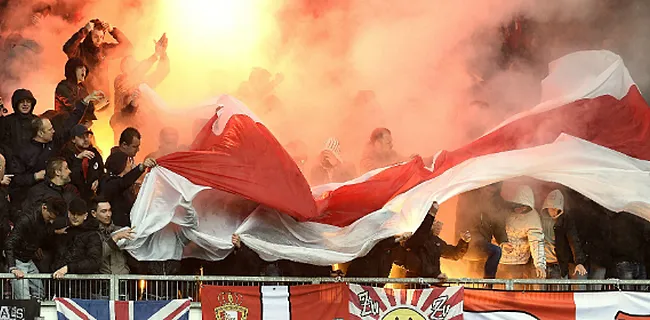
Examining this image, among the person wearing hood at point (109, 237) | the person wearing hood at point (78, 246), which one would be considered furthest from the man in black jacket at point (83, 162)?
the person wearing hood at point (78, 246)

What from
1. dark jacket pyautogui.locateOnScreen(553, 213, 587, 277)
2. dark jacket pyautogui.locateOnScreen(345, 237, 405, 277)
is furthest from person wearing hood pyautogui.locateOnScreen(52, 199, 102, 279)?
dark jacket pyautogui.locateOnScreen(553, 213, 587, 277)

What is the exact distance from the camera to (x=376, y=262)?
11172 millimetres

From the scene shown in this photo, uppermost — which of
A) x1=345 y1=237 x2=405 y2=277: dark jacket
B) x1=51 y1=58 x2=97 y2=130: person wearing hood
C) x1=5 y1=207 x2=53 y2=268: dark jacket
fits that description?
x1=51 y1=58 x2=97 y2=130: person wearing hood

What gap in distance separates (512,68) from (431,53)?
96 centimetres

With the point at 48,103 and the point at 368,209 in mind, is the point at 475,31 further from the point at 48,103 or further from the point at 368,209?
the point at 48,103

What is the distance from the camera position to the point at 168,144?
465 inches

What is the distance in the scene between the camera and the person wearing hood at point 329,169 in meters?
12.2

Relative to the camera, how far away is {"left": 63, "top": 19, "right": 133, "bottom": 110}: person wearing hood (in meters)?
12.7

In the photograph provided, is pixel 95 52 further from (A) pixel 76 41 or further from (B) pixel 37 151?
(B) pixel 37 151

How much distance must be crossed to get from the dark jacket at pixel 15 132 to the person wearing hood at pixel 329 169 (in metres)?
2.89

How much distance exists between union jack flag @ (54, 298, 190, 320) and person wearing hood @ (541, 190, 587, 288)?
147 inches

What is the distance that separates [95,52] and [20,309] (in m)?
3.86

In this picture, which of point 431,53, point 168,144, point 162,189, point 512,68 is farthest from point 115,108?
point 512,68

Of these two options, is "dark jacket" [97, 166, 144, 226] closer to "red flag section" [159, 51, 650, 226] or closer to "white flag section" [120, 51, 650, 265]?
"white flag section" [120, 51, 650, 265]
